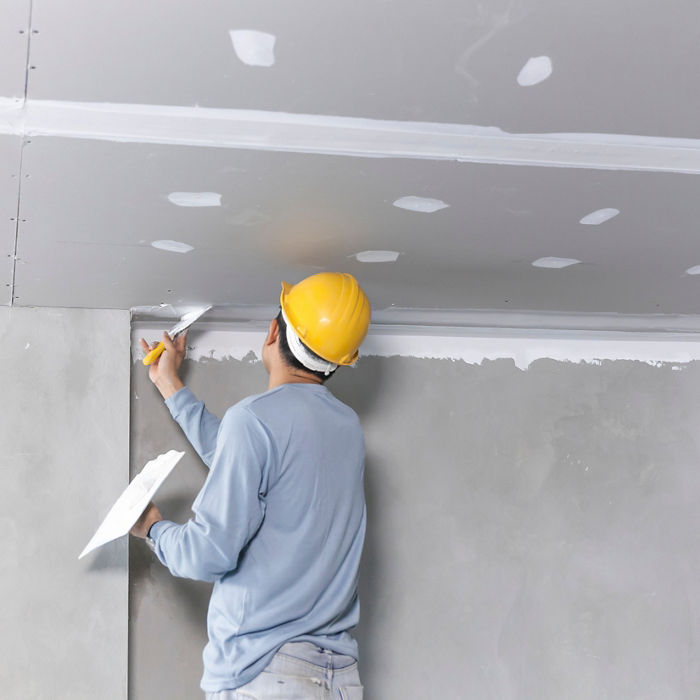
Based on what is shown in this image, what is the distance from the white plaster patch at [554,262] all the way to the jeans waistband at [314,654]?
3.72 feet

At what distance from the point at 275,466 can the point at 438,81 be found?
0.88 m

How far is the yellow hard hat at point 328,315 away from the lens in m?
2.16

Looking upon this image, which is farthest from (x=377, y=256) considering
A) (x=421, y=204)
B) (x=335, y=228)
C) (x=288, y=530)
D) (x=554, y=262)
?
(x=288, y=530)

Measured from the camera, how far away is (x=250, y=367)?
2832mm

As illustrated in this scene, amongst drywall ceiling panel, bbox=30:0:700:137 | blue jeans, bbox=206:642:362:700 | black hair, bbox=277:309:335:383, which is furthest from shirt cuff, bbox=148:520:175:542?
drywall ceiling panel, bbox=30:0:700:137

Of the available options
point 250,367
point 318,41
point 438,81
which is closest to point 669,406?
point 250,367

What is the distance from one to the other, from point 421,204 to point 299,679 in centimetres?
106

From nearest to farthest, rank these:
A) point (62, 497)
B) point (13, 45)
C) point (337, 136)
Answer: point (13, 45)
point (337, 136)
point (62, 497)

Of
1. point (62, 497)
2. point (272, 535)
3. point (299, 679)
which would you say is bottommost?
point (299, 679)

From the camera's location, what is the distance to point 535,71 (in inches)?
60.2

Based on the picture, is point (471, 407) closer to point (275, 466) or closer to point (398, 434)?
point (398, 434)

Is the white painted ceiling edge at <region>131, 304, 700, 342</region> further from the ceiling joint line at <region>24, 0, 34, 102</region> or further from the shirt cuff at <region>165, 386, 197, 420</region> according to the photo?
the ceiling joint line at <region>24, 0, 34, 102</region>

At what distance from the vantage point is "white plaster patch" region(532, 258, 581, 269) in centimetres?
245

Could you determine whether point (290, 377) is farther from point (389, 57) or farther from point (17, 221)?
point (389, 57)
